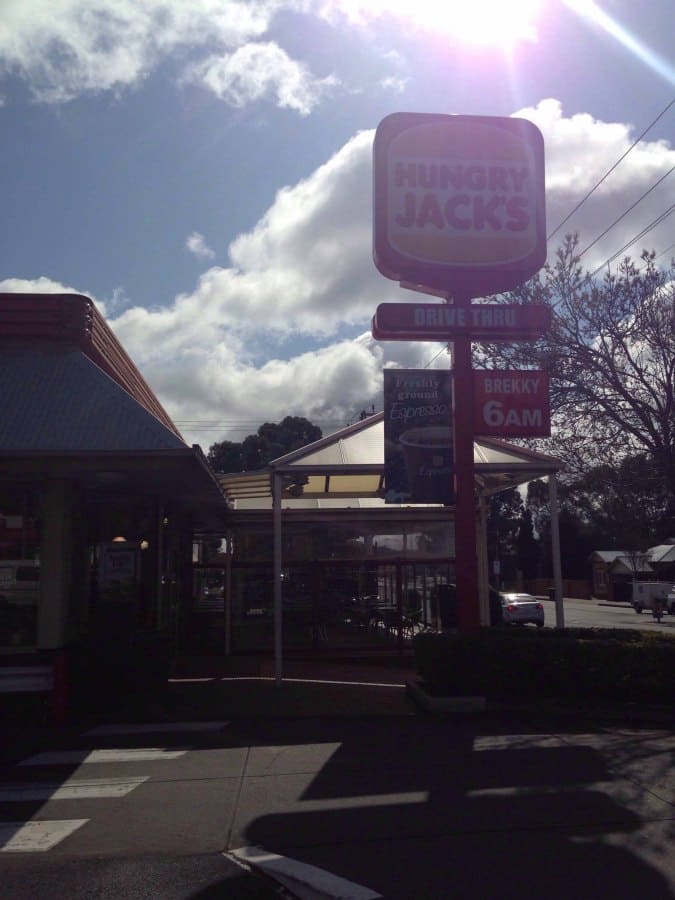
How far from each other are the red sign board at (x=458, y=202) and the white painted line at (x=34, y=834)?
8.44 m

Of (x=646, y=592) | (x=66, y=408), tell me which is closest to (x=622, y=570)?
(x=646, y=592)

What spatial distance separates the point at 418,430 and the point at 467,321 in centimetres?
167

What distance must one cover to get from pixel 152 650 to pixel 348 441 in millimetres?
4504

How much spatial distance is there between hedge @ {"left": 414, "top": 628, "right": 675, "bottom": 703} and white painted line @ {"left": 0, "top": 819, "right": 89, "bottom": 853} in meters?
5.61

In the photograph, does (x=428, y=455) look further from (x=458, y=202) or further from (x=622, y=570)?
(x=622, y=570)

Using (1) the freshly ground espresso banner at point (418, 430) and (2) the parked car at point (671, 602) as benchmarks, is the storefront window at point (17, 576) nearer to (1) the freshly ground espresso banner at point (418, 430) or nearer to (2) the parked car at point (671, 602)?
(1) the freshly ground espresso banner at point (418, 430)

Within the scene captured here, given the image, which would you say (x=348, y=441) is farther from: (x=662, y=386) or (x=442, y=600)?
(x=442, y=600)

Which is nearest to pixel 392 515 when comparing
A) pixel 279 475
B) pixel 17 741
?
pixel 279 475

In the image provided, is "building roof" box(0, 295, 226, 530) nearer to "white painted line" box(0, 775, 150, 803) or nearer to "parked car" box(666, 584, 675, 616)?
"white painted line" box(0, 775, 150, 803)

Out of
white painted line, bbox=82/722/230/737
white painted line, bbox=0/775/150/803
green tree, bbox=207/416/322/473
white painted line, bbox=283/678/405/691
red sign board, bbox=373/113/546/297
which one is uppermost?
green tree, bbox=207/416/322/473

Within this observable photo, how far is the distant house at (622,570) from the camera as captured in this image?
181ft

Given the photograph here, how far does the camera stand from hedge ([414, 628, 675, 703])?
11164 millimetres

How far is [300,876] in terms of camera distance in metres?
5.47

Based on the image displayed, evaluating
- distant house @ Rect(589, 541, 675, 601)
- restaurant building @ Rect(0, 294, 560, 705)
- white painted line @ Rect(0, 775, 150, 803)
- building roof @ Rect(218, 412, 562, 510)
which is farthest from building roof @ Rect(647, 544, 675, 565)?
white painted line @ Rect(0, 775, 150, 803)
